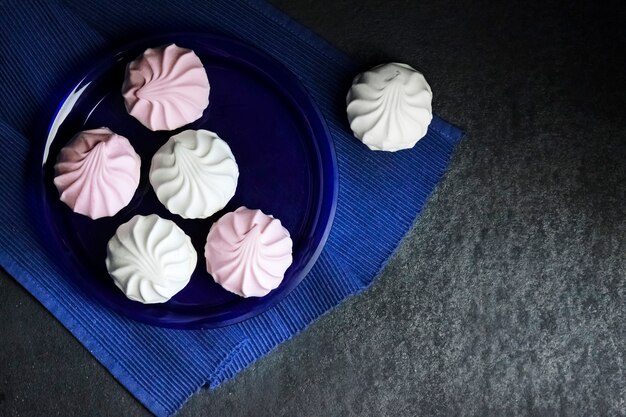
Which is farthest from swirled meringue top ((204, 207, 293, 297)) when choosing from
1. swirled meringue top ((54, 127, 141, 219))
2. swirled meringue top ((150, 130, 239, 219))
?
swirled meringue top ((54, 127, 141, 219))

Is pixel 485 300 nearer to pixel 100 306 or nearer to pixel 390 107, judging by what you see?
pixel 390 107

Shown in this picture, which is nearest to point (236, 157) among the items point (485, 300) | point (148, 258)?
point (148, 258)

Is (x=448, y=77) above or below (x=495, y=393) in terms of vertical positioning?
above

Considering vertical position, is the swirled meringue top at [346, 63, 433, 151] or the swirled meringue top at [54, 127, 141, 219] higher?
the swirled meringue top at [346, 63, 433, 151]

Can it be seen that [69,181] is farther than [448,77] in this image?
No

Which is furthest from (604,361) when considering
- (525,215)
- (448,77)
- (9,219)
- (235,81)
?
(9,219)

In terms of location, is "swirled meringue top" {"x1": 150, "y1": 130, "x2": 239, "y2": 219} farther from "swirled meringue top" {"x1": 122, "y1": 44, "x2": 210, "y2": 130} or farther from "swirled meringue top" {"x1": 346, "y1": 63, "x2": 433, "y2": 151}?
"swirled meringue top" {"x1": 346, "y1": 63, "x2": 433, "y2": 151}

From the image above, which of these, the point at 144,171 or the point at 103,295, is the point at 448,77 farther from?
the point at 103,295
